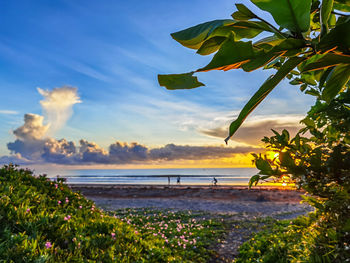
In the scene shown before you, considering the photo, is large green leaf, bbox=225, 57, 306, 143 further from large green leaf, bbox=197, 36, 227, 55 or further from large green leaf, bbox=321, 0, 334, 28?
large green leaf, bbox=197, 36, 227, 55

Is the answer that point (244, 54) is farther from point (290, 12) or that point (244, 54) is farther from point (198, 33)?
point (198, 33)

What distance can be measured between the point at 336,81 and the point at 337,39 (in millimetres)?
300

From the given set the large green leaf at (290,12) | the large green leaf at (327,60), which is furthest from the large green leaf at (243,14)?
the large green leaf at (327,60)

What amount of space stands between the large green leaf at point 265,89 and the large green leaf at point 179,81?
0.20m

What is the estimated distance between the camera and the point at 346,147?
2.45 meters

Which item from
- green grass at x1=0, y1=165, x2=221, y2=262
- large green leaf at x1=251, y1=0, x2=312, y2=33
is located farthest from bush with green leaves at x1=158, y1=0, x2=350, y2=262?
green grass at x1=0, y1=165, x2=221, y2=262

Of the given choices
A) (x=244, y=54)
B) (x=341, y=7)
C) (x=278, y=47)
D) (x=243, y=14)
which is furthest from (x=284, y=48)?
(x=341, y=7)

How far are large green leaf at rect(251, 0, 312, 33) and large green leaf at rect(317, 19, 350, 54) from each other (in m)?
0.07

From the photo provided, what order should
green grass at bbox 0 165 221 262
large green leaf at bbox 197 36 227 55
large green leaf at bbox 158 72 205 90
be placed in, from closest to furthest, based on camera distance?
large green leaf at bbox 158 72 205 90 → large green leaf at bbox 197 36 227 55 → green grass at bbox 0 165 221 262

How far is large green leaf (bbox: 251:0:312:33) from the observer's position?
69 centimetres

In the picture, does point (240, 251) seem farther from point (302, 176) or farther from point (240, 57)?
point (240, 57)

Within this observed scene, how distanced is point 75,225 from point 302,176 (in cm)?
441

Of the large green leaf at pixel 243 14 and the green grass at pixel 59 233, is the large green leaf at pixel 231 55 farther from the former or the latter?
the green grass at pixel 59 233

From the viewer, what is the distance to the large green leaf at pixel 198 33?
0.99 meters
